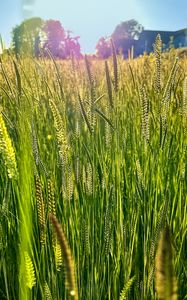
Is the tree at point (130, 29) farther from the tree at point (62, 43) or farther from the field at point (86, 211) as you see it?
the field at point (86, 211)

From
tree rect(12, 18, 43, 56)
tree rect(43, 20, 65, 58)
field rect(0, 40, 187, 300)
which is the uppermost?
tree rect(43, 20, 65, 58)

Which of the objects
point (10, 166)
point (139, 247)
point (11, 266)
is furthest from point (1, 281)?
point (10, 166)

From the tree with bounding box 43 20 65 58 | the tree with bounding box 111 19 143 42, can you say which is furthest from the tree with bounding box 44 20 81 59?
the tree with bounding box 111 19 143 42

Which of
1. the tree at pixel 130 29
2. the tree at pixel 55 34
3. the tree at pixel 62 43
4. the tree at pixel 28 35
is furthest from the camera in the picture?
the tree at pixel 130 29

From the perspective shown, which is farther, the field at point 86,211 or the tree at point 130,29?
the tree at point 130,29

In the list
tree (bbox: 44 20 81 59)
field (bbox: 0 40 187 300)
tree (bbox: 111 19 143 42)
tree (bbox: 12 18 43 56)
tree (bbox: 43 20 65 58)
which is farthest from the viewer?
tree (bbox: 111 19 143 42)

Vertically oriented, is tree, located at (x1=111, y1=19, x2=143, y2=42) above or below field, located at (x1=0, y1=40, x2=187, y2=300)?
above

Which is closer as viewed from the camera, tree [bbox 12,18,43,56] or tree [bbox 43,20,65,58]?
tree [bbox 12,18,43,56]

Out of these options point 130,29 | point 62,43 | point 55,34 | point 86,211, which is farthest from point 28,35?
point 130,29

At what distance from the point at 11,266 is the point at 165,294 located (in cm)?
100

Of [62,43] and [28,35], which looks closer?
[28,35]

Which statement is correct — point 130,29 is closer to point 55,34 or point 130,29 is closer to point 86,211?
point 55,34

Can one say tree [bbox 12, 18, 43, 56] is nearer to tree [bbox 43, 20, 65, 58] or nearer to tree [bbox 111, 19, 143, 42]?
tree [bbox 43, 20, 65, 58]

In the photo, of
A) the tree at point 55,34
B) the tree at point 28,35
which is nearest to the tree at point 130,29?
the tree at point 55,34
